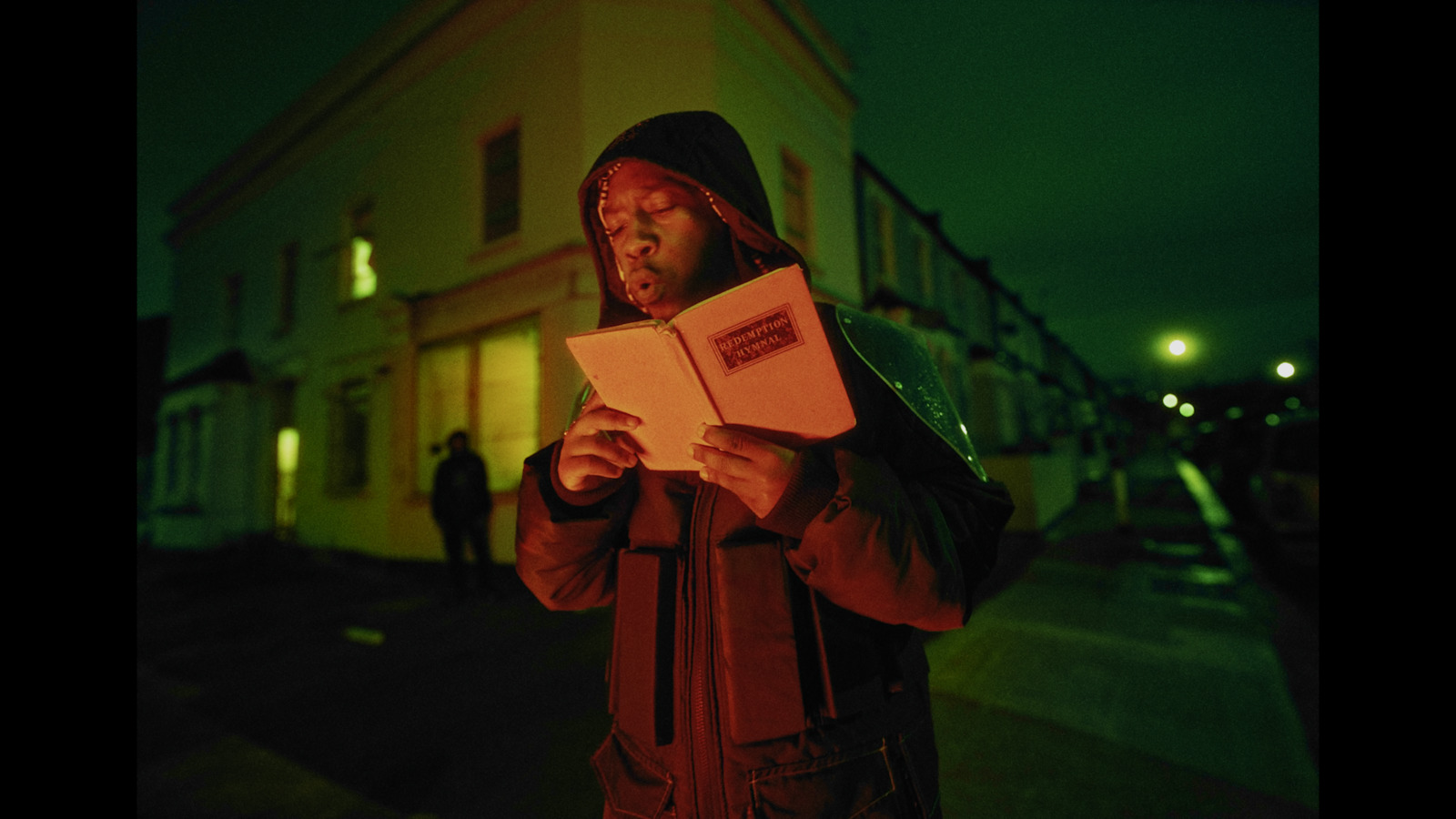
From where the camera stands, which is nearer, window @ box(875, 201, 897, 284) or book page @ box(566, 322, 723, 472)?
book page @ box(566, 322, 723, 472)

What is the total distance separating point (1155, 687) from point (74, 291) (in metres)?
5.17

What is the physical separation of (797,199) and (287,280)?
10424 mm

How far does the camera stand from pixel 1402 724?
1182 millimetres

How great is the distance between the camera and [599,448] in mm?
1031

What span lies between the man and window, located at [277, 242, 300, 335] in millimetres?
12553

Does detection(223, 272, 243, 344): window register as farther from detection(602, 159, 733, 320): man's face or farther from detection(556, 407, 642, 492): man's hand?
detection(556, 407, 642, 492): man's hand

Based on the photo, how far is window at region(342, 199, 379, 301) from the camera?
29.1 feet

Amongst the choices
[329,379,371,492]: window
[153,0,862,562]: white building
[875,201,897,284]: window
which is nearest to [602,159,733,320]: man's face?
[153,0,862,562]: white building

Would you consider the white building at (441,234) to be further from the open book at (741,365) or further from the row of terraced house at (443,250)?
the open book at (741,365)

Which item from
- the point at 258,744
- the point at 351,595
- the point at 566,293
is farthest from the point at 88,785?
the point at 351,595

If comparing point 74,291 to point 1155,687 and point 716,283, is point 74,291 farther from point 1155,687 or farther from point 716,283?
point 1155,687

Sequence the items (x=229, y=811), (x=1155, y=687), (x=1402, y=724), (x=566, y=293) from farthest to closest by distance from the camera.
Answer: (x=566, y=293), (x=1155, y=687), (x=229, y=811), (x=1402, y=724)

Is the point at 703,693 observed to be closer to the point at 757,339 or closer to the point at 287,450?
the point at 757,339

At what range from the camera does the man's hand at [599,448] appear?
1031 millimetres
